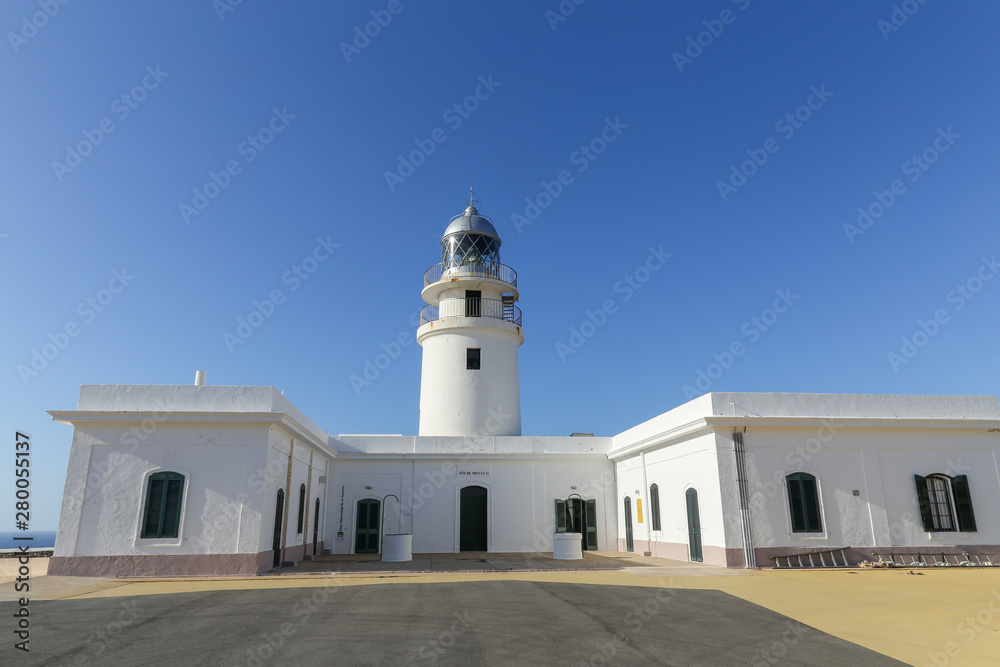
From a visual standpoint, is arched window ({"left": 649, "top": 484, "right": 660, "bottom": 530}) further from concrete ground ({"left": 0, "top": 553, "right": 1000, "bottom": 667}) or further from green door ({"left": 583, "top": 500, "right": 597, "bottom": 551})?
concrete ground ({"left": 0, "top": 553, "right": 1000, "bottom": 667})

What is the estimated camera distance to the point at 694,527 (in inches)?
597

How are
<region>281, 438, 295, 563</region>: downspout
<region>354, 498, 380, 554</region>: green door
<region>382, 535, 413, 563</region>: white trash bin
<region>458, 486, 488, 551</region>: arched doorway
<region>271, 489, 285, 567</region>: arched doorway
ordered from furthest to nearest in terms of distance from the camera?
1. <region>458, 486, 488, 551</region>: arched doorway
2. <region>354, 498, 380, 554</region>: green door
3. <region>382, 535, 413, 563</region>: white trash bin
4. <region>281, 438, 295, 563</region>: downspout
5. <region>271, 489, 285, 567</region>: arched doorway

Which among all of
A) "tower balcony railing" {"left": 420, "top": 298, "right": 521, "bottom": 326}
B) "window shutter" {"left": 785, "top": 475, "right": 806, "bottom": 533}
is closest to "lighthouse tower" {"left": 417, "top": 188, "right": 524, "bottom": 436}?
"tower balcony railing" {"left": 420, "top": 298, "right": 521, "bottom": 326}

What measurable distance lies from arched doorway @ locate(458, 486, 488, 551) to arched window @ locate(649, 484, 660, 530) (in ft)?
17.0

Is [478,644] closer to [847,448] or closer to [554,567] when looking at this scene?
[554,567]

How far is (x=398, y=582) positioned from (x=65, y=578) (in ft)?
22.4

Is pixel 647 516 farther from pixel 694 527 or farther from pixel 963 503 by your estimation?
pixel 963 503

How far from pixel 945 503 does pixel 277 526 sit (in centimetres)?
1582

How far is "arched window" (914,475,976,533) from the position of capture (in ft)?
48.6

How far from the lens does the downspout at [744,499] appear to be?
1371 cm

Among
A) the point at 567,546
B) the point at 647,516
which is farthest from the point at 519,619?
the point at 647,516

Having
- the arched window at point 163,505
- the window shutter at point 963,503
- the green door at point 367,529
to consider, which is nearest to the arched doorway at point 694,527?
the window shutter at point 963,503

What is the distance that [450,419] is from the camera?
21219 millimetres

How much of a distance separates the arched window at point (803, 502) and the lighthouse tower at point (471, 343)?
9.47 meters
